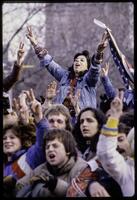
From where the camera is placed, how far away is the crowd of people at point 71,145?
5457mm

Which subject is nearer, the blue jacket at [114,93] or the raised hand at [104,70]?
the blue jacket at [114,93]

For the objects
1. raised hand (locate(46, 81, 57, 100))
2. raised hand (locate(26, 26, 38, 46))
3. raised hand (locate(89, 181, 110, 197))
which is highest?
raised hand (locate(26, 26, 38, 46))

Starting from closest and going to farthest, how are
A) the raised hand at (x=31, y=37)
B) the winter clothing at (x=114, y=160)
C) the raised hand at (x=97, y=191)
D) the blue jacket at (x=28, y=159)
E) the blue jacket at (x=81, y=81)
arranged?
the winter clothing at (x=114, y=160), the raised hand at (x=97, y=191), the blue jacket at (x=28, y=159), the blue jacket at (x=81, y=81), the raised hand at (x=31, y=37)

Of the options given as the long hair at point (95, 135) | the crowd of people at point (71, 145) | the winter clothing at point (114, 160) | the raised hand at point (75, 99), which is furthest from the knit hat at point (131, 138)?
the raised hand at point (75, 99)

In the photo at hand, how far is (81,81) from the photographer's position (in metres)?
5.96

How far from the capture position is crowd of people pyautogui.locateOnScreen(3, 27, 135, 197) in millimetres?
5457

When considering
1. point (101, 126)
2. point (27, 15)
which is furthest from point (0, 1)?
point (101, 126)

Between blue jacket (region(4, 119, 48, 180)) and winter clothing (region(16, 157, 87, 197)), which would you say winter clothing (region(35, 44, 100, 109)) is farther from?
winter clothing (region(16, 157, 87, 197))

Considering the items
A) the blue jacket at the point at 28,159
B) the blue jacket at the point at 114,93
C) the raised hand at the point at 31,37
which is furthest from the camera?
the raised hand at the point at 31,37

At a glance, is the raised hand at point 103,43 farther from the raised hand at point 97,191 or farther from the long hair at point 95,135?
the raised hand at point 97,191

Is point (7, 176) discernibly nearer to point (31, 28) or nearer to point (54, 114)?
point (54, 114)

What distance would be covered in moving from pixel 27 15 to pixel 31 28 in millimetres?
185

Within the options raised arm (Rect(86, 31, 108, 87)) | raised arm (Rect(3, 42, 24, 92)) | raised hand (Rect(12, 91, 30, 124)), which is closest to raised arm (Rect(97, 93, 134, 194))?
raised arm (Rect(86, 31, 108, 87))

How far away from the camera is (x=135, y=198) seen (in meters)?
5.56
